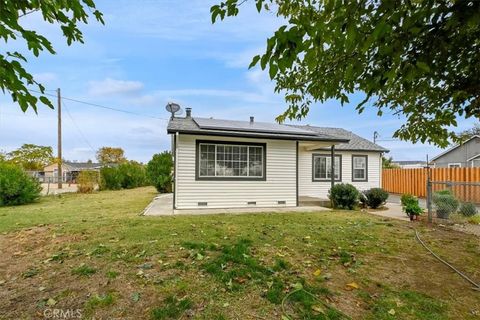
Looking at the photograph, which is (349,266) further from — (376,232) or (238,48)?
(238,48)

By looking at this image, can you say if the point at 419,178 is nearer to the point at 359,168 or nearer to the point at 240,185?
the point at 359,168

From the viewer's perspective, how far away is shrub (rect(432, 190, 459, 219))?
847cm

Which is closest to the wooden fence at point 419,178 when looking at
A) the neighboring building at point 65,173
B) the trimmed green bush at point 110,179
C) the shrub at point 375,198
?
the shrub at point 375,198

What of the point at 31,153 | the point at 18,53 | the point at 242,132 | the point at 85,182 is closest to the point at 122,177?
the point at 85,182

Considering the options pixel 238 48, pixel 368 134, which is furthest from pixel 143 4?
pixel 368 134

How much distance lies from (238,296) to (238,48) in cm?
714

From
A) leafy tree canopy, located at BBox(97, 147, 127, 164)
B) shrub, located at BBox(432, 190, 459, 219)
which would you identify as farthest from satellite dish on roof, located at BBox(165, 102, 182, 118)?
leafy tree canopy, located at BBox(97, 147, 127, 164)

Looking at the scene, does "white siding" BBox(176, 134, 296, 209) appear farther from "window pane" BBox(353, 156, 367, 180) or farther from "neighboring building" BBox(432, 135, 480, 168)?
"neighboring building" BBox(432, 135, 480, 168)

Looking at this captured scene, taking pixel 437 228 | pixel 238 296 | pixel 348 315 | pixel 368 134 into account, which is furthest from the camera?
pixel 368 134

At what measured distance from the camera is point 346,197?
11.7 meters

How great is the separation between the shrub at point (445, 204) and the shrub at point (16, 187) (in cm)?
1622

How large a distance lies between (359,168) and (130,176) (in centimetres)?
1687

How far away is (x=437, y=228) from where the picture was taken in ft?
25.1

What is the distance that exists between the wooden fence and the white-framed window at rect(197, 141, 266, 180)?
11795 millimetres
